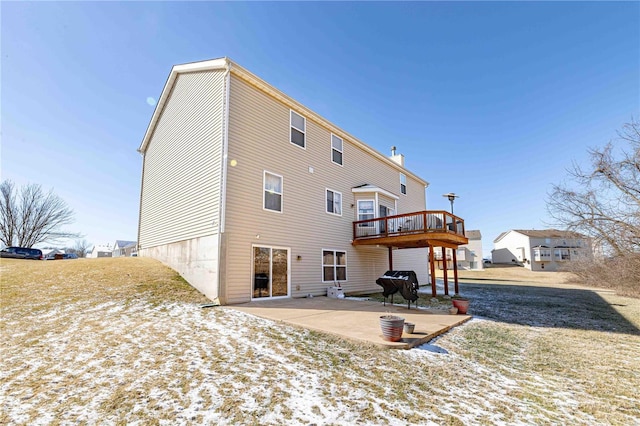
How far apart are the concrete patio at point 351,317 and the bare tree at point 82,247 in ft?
219

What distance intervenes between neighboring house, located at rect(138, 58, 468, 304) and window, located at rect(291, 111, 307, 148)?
46 mm

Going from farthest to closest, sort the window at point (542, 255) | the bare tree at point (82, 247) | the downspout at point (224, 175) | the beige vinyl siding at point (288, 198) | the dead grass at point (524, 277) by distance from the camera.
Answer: the bare tree at point (82, 247) → the window at point (542, 255) → the dead grass at point (524, 277) → the beige vinyl siding at point (288, 198) → the downspout at point (224, 175)

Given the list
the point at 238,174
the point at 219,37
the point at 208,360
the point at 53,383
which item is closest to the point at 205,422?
the point at 208,360

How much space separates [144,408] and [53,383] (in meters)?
1.53

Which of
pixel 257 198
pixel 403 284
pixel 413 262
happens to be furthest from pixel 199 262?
pixel 413 262

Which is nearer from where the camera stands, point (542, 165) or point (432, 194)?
point (542, 165)

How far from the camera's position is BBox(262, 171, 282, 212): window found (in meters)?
10.8

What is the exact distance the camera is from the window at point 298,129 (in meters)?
12.4

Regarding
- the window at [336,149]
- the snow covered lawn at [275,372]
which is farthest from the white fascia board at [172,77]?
the snow covered lawn at [275,372]

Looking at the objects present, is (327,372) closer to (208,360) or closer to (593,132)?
(208,360)

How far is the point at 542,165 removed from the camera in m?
18.1

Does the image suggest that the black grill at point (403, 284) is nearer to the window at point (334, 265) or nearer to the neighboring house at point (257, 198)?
the neighboring house at point (257, 198)

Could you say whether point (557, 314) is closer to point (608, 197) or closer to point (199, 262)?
point (608, 197)

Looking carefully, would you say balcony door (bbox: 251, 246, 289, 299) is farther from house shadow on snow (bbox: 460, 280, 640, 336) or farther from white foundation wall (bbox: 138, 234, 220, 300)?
house shadow on snow (bbox: 460, 280, 640, 336)
